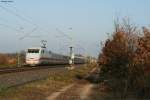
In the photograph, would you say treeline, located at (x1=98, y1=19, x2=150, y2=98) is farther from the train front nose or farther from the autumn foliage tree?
the train front nose

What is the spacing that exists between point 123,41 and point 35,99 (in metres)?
8.53

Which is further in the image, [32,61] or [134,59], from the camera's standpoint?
[32,61]

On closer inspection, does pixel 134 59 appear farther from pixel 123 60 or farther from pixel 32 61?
pixel 32 61

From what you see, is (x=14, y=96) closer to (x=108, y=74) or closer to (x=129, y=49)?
(x=129, y=49)

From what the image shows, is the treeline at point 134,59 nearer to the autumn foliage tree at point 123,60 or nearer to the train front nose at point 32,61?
the autumn foliage tree at point 123,60

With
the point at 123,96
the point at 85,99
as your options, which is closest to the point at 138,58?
the point at 123,96

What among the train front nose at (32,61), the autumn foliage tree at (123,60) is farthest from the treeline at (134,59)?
the train front nose at (32,61)

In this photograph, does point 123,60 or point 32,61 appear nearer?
point 123,60

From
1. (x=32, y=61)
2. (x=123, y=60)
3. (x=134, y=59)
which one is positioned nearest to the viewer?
(x=134, y=59)

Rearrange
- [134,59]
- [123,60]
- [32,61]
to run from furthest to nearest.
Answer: [32,61], [123,60], [134,59]

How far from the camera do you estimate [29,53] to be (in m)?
69.7

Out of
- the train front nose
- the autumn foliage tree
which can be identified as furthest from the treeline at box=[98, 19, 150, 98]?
the train front nose

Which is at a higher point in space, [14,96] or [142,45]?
[142,45]

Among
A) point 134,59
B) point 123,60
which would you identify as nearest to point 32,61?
point 123,60
